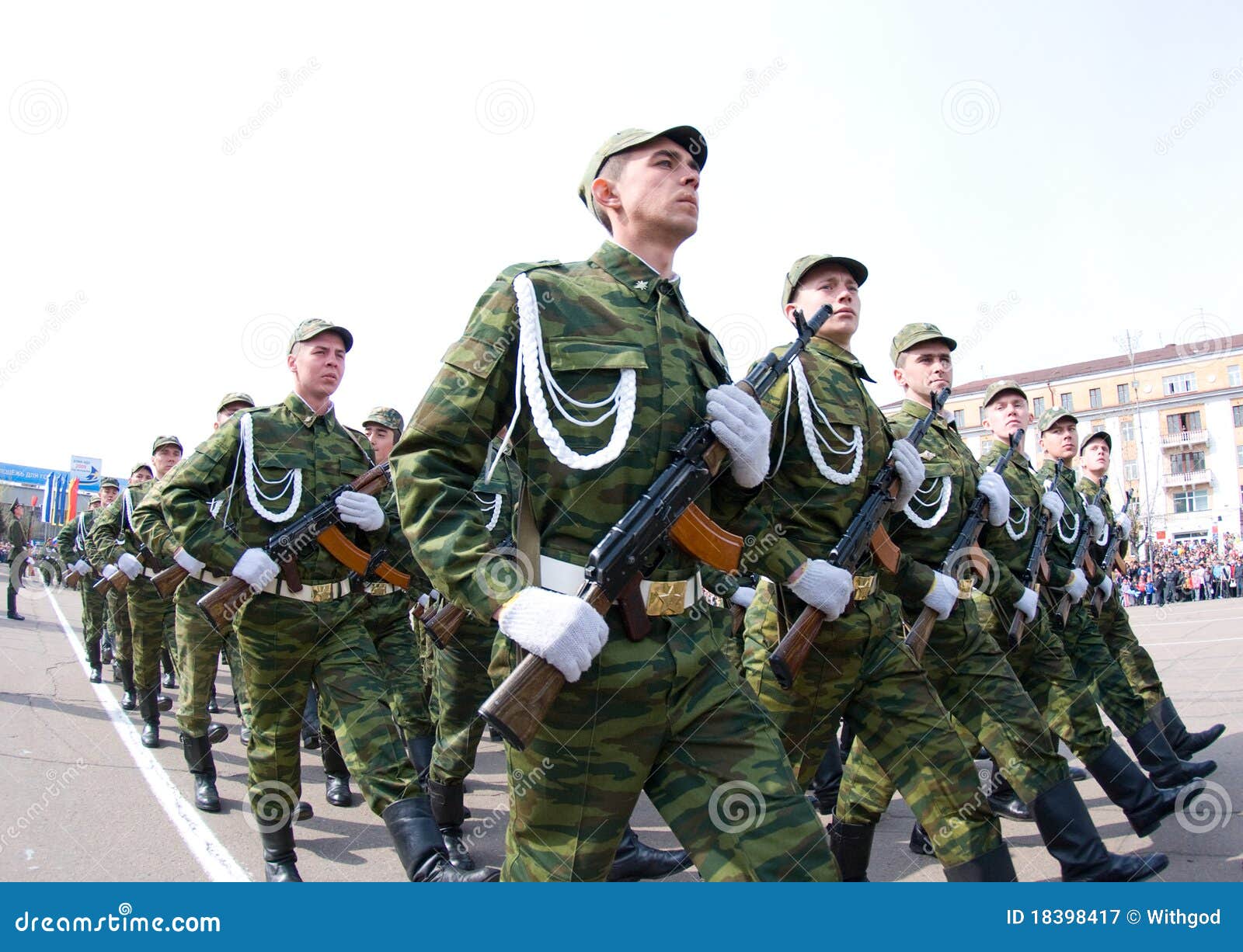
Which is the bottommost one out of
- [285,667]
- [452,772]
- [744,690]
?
[452,772]

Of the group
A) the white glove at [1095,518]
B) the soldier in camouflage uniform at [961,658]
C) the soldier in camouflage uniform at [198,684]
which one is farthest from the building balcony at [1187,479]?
the soldier in camouflage uniform at [198,684]

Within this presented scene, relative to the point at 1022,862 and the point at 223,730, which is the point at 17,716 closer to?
the point at 223,730

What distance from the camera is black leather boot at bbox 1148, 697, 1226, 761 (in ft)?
21.7

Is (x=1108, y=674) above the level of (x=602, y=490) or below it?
below

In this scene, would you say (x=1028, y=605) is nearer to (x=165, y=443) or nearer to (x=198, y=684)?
(x=198, y=684)

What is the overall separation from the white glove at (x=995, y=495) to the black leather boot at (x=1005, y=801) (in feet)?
5.35

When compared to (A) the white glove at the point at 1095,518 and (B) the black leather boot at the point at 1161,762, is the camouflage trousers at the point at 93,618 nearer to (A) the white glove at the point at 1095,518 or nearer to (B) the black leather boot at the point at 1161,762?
(A) the white glove at the point at 1095,518

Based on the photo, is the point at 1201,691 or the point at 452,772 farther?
the point at 1201,691

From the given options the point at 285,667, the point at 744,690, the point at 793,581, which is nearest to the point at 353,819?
the point at 285,667

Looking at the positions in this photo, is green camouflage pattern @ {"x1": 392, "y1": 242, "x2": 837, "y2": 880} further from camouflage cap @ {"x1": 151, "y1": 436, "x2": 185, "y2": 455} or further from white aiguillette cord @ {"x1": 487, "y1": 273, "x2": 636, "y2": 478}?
camouflage cap @ {"x1": 151, "y1": 436, "x2": 185, "y2": 455}

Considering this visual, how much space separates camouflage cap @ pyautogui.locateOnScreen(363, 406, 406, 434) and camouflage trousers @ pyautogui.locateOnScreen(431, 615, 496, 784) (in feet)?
9.05

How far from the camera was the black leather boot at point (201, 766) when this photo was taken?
599 centimetres

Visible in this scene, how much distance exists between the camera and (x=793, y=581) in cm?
357

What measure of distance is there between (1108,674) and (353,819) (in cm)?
500
